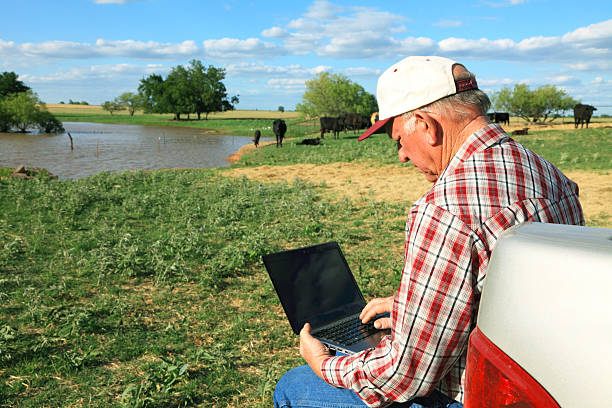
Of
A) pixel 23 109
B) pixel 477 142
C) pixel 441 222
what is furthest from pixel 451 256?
pixel 23 109

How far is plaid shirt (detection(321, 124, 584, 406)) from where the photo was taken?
1.58 meters

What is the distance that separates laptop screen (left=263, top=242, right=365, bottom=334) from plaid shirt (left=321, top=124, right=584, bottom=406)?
0.74 metres

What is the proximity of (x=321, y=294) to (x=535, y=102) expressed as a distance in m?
69.4

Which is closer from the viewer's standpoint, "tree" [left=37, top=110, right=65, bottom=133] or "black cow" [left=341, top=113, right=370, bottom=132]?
"black cow" [left=341, top=113, right=370, bottom=132]

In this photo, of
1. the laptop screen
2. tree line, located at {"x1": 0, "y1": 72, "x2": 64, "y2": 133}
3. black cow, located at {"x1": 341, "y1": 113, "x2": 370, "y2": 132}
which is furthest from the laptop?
tree line, located at {"x1": 0, "y1": 72, "x2": 64, "y2": 133}

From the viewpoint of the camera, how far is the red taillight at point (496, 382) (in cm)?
95

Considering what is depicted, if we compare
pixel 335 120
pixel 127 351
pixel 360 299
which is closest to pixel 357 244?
pixel 127 351

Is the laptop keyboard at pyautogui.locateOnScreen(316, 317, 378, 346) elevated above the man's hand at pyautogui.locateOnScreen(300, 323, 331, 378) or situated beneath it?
situated beneath

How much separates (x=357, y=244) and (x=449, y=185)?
6.02m

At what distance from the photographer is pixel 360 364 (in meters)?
1.83

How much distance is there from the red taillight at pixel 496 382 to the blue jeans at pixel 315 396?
88 cm

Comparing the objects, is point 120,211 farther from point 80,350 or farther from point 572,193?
point 572,193

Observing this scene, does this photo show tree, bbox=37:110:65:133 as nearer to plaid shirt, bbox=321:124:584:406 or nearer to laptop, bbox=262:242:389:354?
laptop, bbox=262:242:389:354

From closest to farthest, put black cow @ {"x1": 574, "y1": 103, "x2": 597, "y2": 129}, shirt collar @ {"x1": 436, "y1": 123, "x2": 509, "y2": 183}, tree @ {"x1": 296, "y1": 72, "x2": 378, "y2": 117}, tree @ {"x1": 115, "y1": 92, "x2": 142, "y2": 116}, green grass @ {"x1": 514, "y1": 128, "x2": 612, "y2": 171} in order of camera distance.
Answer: shirt collar @ {"x1": 436, "y1": 123, "x2": 509, "y2": 183} < green grass @ {"x1": 514, "y1": 128, "x2": 612, "y2": 171} < black cow @ {"x1": 574, "y1": 103, "x2": 597, "y2": 129} < tree @ {"x1": 296, "y1": 72, "x2": 378, "y2": 117} < tree @ {"x1": 115, "y1": 92, "x2": 142, "y2": 116}
